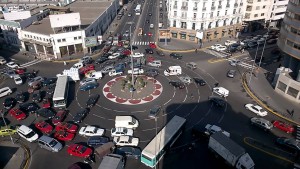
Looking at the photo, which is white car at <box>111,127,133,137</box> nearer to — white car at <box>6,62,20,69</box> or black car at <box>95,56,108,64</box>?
black car at <box>95,56,108,64</box>

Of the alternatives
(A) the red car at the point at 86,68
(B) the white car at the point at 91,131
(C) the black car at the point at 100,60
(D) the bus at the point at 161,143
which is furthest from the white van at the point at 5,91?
(D) the bus at the point at 161,143

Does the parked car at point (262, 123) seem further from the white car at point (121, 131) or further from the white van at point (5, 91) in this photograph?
the white van at point (5, 91)

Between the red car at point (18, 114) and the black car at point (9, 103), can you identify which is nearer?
the red car at point (18, 114)

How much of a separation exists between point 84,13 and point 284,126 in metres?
92.0

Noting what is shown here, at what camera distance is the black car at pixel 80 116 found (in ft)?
187

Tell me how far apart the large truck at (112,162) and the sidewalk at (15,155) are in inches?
596

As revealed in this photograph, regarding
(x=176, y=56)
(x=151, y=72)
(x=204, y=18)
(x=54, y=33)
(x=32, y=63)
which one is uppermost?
(x=204, y=18)

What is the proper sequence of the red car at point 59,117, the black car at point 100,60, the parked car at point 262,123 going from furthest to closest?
the black car at point 100,60 < the red car at point 59,117 < the parked car at point 262,123

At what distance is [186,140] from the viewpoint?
51.4 metres

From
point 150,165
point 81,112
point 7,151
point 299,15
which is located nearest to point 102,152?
point 150,165

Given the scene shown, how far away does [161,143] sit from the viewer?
45.7 meters

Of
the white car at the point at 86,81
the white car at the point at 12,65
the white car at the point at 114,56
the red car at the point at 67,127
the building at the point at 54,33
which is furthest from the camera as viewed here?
the white car at the point at 114,56

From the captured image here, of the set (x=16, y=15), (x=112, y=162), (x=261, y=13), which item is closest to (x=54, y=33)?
(x=16, y=15)

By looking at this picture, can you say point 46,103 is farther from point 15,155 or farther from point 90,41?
point 90,41
